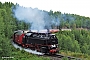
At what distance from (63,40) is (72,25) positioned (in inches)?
3221

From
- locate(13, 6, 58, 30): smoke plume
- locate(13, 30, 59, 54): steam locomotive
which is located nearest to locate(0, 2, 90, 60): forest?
locate(13, 30, 59, 54): steam locomotive

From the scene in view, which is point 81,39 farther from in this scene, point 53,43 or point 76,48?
point 53,43

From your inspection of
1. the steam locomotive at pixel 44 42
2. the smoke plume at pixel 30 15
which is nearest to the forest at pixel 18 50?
the steam locomotive at pixel 44 42

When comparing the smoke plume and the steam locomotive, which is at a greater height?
the smoke plume

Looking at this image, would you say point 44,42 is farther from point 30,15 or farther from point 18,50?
point 30,15

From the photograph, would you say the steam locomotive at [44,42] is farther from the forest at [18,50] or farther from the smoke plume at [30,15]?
the smoke plume at [30,15]

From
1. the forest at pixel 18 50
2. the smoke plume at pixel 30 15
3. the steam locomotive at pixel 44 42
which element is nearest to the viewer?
the forest at pixel 18 50

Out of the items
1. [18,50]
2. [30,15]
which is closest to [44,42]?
[18,50]

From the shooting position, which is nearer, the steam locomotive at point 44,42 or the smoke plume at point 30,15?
the steam locomotive at point 44,42

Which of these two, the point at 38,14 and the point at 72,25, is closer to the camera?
the point at 38,14

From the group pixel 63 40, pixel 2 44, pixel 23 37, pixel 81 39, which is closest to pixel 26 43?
pixel 23 37

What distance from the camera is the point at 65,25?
131875 mm

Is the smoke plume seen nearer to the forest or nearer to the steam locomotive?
the forest

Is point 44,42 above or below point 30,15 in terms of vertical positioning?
below
